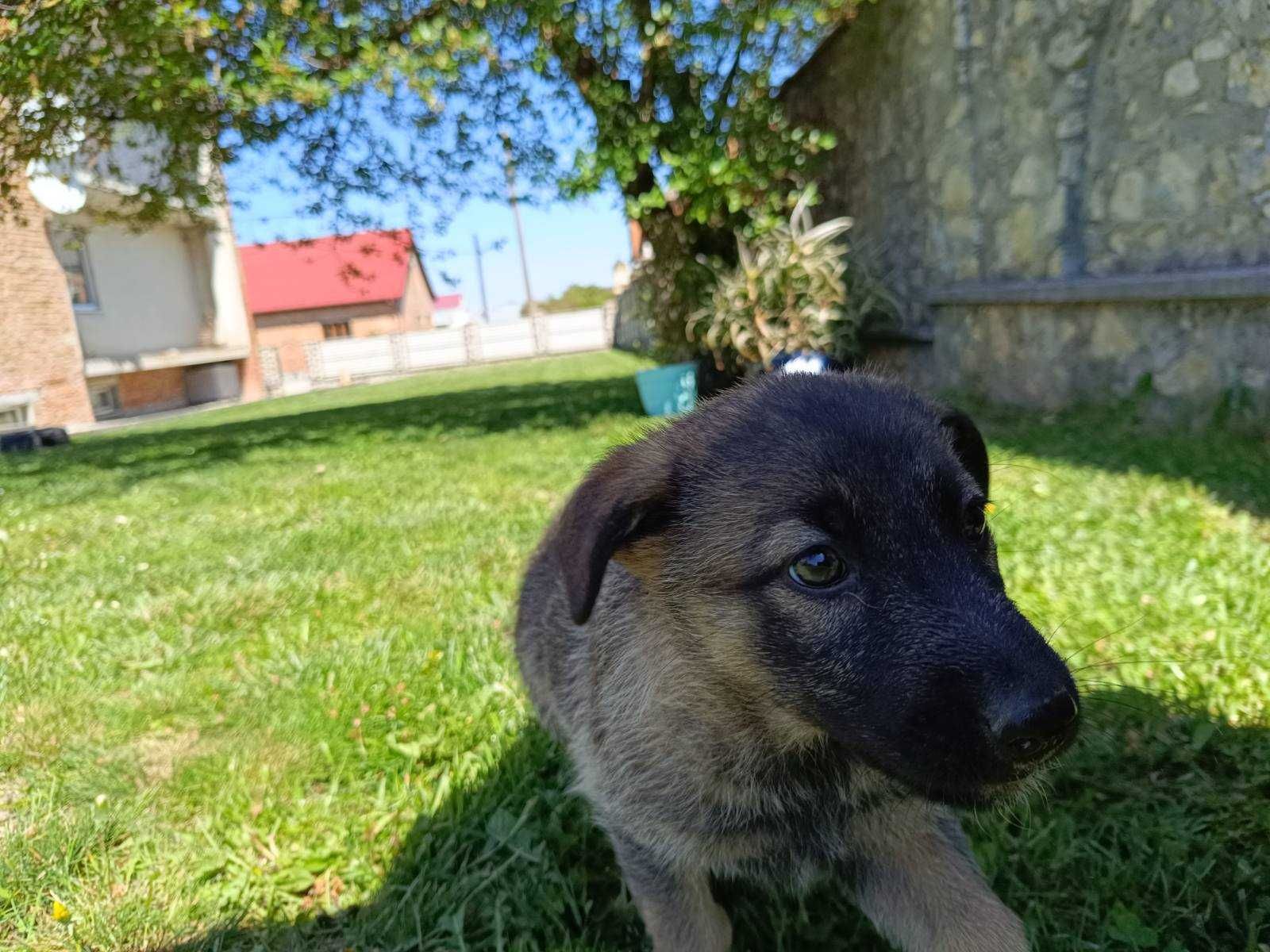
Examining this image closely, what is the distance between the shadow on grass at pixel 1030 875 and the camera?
6.72 feet

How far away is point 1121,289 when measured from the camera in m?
6.44

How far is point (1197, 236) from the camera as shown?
5.88m

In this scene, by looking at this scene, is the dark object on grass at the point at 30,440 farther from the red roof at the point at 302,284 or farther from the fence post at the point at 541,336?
the red roof at the point at 302,284

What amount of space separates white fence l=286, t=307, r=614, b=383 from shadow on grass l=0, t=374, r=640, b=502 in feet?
91.2

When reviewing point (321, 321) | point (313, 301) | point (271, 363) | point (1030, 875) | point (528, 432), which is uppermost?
point (313, 301)

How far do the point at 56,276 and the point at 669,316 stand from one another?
2031cm

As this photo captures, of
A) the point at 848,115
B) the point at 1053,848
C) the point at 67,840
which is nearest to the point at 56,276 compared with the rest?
the point at 848,115

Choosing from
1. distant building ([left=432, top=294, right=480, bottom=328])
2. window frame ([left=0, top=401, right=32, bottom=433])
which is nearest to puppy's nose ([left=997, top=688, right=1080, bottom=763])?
window frame ([left=0, top=401, right=32, bottom=433])

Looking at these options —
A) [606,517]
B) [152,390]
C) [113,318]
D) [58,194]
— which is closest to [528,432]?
[606,517]

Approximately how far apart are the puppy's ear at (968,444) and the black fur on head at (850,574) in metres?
0.05

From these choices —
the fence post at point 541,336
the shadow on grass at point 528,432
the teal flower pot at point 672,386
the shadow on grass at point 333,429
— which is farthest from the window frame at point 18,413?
the fence post at point 541,336

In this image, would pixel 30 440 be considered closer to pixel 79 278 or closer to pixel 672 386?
pixel 79 278

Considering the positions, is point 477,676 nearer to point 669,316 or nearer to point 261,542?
point 261,542

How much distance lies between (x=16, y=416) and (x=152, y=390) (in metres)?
6.55
